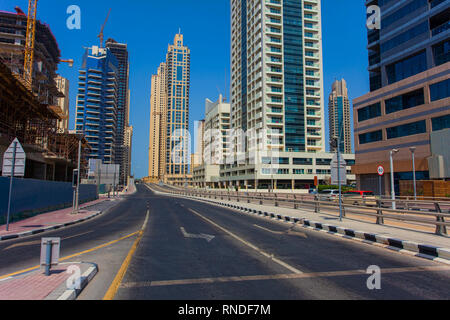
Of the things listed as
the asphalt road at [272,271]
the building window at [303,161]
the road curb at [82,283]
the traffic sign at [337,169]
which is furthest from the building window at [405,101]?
the road curb at [82,283]

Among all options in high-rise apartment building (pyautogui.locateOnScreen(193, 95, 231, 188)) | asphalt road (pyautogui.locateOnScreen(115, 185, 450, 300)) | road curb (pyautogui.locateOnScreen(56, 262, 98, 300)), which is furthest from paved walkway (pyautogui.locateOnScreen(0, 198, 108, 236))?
high-rise apartment building (pyautogui.locateOnScreen(193, 95, 231, 188))

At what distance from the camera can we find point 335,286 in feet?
17.2

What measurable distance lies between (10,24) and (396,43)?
301 ft

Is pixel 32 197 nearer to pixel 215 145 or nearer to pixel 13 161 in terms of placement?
pixel 13 161

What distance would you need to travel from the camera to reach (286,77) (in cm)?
8338

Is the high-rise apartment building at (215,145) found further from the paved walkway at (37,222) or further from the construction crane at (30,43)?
the paved walkway at (37,222)

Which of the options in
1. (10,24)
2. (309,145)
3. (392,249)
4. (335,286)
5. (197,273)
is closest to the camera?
(335,286)

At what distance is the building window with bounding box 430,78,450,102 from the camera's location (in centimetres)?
3298

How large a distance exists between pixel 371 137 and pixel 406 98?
7.61 meters

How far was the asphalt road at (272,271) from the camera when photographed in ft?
15.9

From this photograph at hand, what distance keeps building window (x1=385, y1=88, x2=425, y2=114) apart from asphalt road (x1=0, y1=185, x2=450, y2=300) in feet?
115
